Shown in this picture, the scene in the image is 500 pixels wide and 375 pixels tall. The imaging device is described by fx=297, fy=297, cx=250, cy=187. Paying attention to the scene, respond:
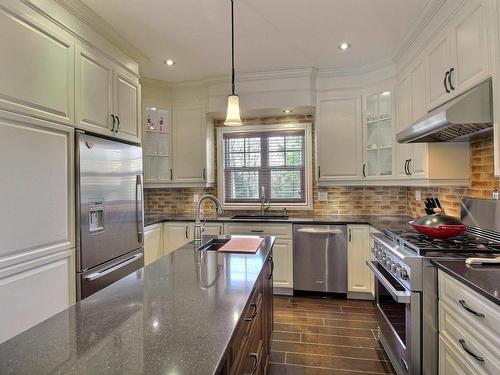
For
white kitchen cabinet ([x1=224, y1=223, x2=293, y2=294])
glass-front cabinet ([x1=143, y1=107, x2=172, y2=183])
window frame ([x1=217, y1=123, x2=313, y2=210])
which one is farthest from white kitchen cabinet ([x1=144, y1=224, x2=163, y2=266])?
white kitchen cabinet ([x1=224, y1=223, x2=293, y2=294])

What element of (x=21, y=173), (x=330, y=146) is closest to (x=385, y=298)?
(x=330, y=146)

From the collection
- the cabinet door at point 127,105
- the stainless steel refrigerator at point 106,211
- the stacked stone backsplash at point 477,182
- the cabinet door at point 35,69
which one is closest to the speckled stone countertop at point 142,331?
the stainless steel refrigerator at point 106,211

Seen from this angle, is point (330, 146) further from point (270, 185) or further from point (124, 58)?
point (124, 58)

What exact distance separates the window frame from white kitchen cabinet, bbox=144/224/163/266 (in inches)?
A: 38.0

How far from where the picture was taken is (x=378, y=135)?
339 cm

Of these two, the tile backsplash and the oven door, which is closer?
the oven door

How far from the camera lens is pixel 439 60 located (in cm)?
218

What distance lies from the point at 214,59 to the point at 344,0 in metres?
1.47

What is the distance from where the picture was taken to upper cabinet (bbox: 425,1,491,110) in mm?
1665

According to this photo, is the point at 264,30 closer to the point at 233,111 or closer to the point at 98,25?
the point at 233,111

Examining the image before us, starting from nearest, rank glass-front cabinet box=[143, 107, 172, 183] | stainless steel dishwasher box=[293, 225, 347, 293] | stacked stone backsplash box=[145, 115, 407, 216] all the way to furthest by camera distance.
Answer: stainless steel dishwasher box=[293, 225, 347, 293]
stacked stone backsplash box=[145, 115, 407, 216]
glass-front cabinet box=[143, 107, 172, 183]

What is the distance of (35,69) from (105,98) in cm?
65

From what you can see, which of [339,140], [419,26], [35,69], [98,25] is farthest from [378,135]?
[35,69]

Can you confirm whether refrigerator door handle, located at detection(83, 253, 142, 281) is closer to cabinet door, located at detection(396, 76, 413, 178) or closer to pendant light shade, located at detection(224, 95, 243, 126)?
pendant light shade, located at detection(224, 95, 243, 126)
